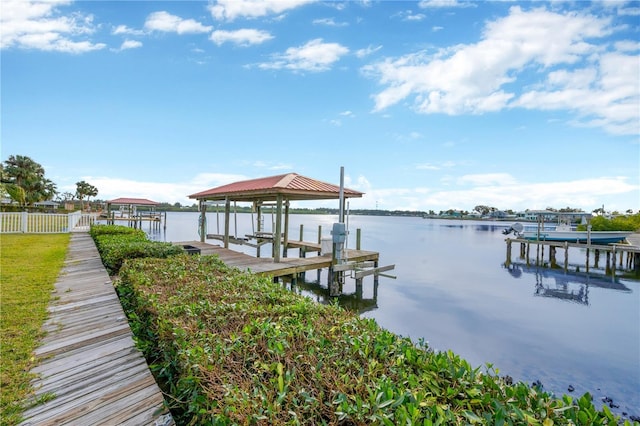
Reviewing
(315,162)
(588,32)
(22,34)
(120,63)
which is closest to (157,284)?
(22,34)

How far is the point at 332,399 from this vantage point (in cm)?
149

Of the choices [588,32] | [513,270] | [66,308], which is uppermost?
[588,32]

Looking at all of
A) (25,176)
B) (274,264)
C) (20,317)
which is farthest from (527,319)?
(25,176)

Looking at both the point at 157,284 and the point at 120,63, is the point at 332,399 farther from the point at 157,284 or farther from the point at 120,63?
the point at 120,63

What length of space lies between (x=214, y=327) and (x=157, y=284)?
1756 mm

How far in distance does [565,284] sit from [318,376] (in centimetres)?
1752

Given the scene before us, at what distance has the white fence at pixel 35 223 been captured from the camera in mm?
15047

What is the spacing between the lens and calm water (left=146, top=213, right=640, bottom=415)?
20.5 ft

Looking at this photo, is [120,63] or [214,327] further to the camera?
[120,63]

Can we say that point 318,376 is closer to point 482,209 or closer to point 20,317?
point 20,317

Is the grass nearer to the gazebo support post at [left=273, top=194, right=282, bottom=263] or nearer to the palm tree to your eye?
the gazebo support post at [left=273, top=194, right=282, bottom=263]

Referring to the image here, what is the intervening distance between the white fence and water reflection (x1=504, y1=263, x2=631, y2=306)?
23.8 meters

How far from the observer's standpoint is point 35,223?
1575 cm

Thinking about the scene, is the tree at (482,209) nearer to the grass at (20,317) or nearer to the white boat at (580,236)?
the white boat at (580,236)
